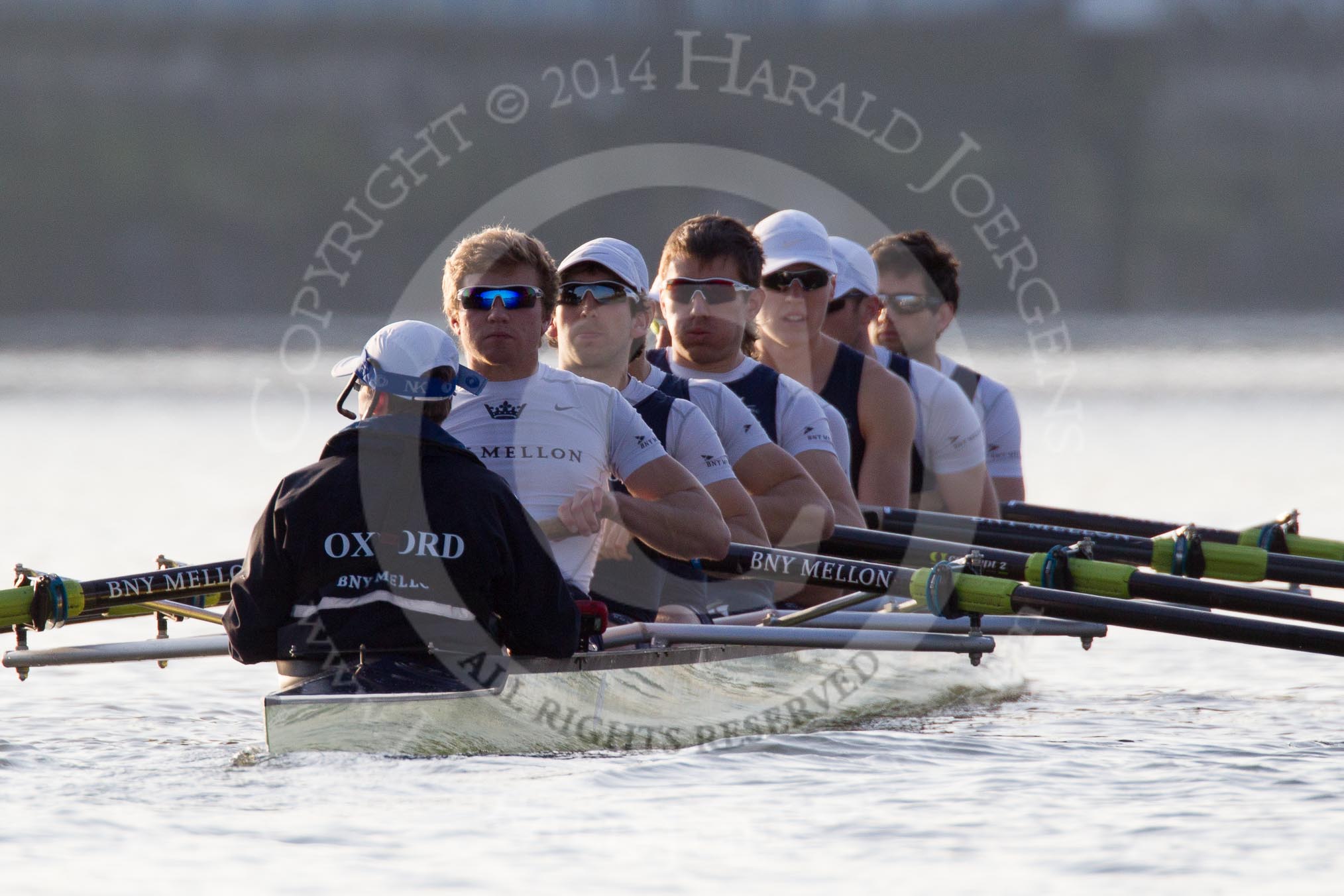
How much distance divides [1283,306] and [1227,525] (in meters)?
40.0

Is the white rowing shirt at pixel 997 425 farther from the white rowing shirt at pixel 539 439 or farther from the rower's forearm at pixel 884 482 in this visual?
the white rowing shirt at pixel 539 439

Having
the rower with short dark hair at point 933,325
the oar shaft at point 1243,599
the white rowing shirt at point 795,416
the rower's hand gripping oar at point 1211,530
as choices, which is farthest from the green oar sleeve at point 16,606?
the rower with short dark hair at point 933,325

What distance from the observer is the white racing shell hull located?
5.78 metres

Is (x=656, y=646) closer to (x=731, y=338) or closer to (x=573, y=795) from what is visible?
(x=573, y=795)

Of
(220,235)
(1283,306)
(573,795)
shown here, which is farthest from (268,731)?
(1283,306)

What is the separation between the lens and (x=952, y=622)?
7492 millimetres

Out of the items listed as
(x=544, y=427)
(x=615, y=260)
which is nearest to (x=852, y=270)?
(x=615, y=260)

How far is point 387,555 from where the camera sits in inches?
223

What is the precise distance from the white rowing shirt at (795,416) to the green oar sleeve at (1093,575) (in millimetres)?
1299

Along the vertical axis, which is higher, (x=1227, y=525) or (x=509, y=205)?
(x=509, y=205)

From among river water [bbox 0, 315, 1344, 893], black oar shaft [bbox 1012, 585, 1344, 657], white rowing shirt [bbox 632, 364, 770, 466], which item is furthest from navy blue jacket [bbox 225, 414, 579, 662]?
white rowing shirt [bbox 632, 364, 770, 466]

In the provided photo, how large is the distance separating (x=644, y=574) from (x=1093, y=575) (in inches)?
69.2

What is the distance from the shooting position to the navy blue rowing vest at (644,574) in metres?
7.32

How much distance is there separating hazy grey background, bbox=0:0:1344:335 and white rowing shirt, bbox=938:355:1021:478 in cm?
2935
